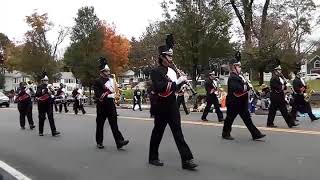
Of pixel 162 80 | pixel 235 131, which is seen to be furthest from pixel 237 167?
pixel 235 131

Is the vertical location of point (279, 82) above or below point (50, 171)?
above

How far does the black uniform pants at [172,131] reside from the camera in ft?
30.0

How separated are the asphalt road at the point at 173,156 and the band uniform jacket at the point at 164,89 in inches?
40.1

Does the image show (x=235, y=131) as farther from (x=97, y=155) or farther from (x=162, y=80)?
(x=162, y=80)

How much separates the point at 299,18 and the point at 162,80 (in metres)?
55.6

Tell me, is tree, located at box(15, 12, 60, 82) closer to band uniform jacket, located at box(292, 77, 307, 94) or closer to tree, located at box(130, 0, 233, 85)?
tree, located at box(130, 0, 233, 85)

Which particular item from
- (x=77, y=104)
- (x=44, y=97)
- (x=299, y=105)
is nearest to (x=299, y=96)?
(x=299, y=105)

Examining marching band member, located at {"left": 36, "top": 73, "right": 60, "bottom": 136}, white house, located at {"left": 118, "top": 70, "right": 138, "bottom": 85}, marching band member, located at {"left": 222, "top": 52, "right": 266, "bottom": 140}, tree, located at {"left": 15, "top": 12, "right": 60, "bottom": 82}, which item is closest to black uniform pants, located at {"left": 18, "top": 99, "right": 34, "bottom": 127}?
marching band member, located at {"left": 36, "top": 73, "right": 60, "bottom": 136}

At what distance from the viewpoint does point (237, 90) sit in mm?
12719

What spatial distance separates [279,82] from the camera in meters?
15.4

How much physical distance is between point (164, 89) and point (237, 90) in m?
3.71

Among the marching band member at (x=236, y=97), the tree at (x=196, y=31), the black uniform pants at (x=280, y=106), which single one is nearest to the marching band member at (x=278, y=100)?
the black uniform pants at (x=280, y=106)

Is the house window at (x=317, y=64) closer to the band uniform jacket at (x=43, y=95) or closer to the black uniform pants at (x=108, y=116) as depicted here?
the band uniform jacket at (x=43, y=95)

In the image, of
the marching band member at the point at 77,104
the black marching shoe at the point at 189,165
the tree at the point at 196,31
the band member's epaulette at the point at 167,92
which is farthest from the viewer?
the tree at the point at 196,31
